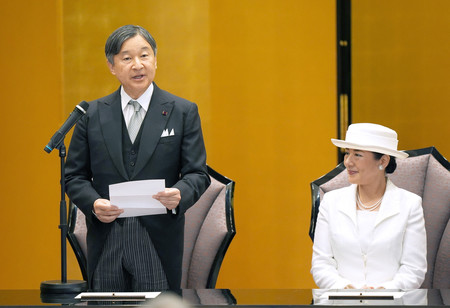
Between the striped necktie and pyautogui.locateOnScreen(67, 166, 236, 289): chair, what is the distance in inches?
33.2

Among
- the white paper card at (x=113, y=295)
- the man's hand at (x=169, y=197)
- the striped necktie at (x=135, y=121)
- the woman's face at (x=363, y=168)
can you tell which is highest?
the striped necktie at (x=135, y=121)

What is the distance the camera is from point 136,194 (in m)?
A: 2.72

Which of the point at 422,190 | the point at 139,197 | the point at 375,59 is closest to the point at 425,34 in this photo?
the point at 375,59

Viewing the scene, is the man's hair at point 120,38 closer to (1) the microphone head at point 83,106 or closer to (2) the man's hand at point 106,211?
(1) the microphone head at point 83,106

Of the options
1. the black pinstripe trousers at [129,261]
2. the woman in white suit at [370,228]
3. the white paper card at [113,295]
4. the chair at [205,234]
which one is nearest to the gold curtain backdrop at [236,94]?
the chair at [205,234]

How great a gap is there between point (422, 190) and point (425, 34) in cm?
152

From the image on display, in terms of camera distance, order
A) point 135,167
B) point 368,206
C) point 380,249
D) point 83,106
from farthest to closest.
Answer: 1. point 368,206
2. point 380,249
3. point 135,167
4. point 83,106

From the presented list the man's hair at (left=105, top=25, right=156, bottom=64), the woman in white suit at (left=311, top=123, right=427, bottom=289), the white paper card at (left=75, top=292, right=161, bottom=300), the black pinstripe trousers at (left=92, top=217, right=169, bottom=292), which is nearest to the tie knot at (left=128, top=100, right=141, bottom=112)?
the man's hair at (left=105, top=25, right=156, bottom=64)

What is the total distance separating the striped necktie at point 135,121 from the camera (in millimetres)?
2974

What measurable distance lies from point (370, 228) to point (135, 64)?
1154 millimetres

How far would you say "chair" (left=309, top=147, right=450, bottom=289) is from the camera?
3568 mm

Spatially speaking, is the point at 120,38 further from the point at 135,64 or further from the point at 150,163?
the point at 150,163

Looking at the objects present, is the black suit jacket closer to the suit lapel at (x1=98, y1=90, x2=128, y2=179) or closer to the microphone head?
the suit lapel at (x1=98, y1=90, x2=128, y2=179)

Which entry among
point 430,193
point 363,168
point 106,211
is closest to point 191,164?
point 106,211
